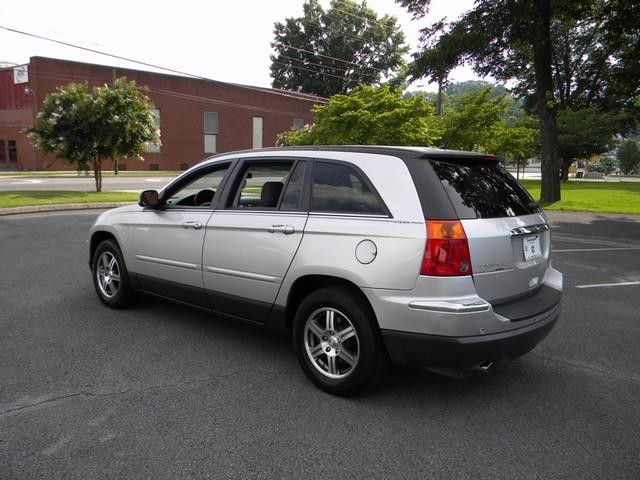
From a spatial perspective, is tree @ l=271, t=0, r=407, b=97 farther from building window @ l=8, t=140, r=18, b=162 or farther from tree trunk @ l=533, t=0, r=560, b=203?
tree trunk @ l=533, t=0, r=560, b=203

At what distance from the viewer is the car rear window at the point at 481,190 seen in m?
3.10

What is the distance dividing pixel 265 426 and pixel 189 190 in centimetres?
339

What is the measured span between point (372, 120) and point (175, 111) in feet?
109

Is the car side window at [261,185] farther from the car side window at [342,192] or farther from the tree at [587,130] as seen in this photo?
the tree at [587,130]

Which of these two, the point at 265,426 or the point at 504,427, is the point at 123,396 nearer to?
the point at 265,426

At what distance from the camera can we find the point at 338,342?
10.7 feet

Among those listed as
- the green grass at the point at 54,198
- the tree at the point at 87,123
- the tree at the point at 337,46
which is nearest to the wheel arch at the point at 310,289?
the green grass at the point at 54,198

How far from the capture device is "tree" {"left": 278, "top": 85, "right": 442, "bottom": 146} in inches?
709

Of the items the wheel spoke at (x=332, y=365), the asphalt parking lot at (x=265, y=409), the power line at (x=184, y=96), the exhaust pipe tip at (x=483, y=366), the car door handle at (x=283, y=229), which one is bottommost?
the asphalt parking lot at (x=265, y=409)

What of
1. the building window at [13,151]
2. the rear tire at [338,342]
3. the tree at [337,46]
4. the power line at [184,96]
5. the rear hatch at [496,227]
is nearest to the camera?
the rear hatch at [496,227]

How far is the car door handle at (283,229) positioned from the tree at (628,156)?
277 feet

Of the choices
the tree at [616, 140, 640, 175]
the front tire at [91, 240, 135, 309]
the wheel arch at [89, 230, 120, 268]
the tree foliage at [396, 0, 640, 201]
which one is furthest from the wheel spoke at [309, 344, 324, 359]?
the tree at [616, 140, 640, 175]

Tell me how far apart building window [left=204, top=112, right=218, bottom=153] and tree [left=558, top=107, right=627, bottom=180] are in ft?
104

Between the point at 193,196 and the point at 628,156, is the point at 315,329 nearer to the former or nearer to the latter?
the point at 193,196
